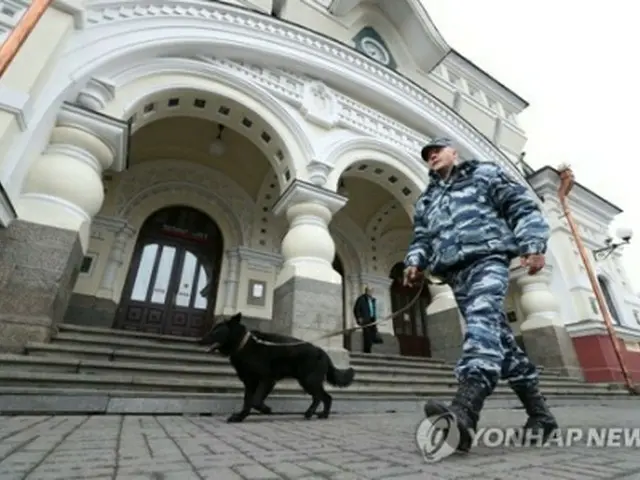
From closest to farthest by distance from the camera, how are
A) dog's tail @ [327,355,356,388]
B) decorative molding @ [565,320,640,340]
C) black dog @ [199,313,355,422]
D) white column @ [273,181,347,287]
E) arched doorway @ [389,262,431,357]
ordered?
black dog @ [199,313,355,422]
dog's tail @ [327,355,356,388]
white column @ [273,181,347,287]
decorative molding @ [565,320,640,340]
arched doorway @ [389,262,431,357]

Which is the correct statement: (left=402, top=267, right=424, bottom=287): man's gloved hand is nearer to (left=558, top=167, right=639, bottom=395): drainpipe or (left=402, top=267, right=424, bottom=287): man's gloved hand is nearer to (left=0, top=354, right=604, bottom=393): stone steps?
(left=0, top=354, right=604, bottom=393): stone steps

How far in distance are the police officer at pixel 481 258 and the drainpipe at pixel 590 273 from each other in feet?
28.5

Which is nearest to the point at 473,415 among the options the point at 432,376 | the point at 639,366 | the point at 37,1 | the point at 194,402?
the point at 194,402

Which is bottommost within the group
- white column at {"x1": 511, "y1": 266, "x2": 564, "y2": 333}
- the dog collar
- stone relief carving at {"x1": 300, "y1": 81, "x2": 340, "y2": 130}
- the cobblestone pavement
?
the cobblestone pavement

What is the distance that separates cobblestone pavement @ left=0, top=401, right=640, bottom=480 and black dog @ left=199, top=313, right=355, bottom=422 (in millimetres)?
783

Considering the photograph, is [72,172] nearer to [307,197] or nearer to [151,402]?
[151,402]

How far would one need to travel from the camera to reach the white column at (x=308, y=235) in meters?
5.71

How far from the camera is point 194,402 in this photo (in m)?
3.15

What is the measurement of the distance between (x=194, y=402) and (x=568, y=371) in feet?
30.0

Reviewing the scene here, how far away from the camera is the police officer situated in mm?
1695

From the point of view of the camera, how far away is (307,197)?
6262 mm

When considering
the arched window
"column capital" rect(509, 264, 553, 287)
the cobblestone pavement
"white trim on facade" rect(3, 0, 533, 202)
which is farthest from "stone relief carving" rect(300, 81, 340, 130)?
the arched window

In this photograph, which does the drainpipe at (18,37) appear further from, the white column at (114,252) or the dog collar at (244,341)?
the white column at (114,252)

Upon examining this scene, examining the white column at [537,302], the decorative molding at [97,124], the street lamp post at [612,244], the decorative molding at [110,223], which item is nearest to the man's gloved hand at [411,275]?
the decorative molding at [97,124]
